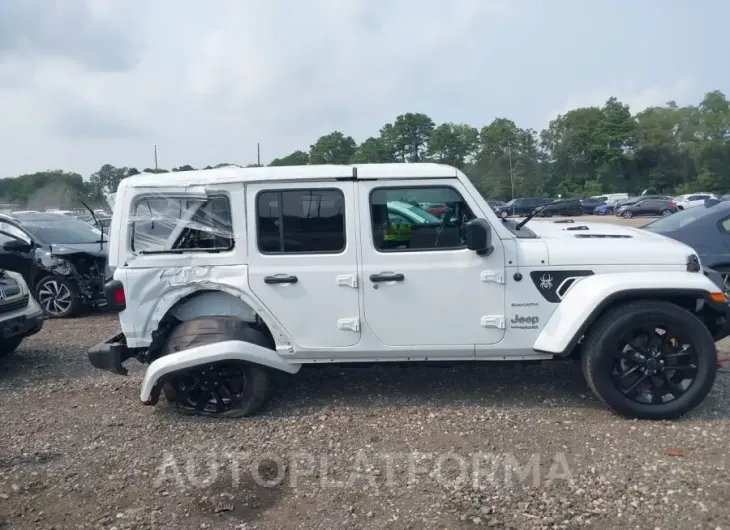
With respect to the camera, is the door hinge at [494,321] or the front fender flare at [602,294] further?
the door hinge at [494,321]

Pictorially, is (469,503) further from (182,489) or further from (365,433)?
(182,489)

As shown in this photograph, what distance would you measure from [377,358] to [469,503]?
1588 mm

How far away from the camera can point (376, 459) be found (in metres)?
4.24

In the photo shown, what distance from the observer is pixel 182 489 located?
395cm

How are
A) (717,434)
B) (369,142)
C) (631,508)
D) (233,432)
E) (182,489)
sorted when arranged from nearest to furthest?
(631,508)
(182,489)
(717,434)
(233,432)
(369,142)

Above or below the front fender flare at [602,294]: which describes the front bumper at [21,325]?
below

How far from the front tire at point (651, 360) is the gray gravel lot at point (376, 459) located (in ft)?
0.60

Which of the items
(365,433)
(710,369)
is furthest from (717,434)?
(365,433)

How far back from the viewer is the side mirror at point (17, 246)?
25.1 ft

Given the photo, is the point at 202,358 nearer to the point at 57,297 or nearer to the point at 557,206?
the point at 557,206

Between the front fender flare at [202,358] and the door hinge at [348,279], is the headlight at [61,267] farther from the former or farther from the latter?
the door hinge at [348,279]

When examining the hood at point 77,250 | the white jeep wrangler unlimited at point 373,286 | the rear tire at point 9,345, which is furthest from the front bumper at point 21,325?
the hood at point 77,250

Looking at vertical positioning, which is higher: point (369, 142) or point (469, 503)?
point (369, 142)

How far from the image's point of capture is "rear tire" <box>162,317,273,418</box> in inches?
196
